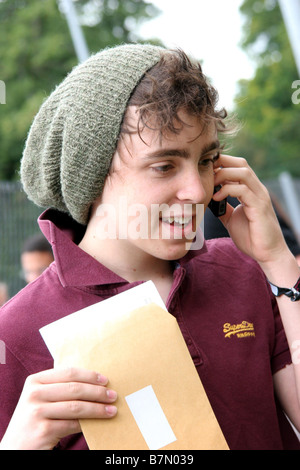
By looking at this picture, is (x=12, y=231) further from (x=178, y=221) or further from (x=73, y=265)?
(x=178, y=221)

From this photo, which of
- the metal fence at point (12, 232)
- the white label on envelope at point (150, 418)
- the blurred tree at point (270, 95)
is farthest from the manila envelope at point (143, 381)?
the blurred tree at point (270, 95)

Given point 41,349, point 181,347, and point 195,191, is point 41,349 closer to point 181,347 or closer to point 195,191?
point 181,347

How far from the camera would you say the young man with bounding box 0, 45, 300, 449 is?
1.69 metres

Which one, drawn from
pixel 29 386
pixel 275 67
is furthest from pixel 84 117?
pixel 275 67

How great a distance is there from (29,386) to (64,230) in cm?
69

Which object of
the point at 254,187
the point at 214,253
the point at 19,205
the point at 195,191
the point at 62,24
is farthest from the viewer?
the point at 62,24

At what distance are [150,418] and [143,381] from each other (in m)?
0.09

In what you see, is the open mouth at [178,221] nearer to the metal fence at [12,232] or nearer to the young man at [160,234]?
the young man at [160,234]

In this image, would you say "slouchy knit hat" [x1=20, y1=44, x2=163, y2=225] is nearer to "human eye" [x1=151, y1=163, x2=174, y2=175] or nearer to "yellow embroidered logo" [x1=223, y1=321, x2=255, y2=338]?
"human eye" [x1=151, y1=163, x2=174, y2=175]

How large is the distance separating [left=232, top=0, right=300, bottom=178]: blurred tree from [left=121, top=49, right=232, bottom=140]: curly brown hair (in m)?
21.8

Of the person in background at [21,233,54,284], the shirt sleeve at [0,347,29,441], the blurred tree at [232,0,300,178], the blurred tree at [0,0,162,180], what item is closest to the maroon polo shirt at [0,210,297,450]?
the shirt sleeve at [0,347,29,441]

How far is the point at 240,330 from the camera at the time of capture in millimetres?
1842

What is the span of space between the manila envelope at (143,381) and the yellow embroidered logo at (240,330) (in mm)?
313

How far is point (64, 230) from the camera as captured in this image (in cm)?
200
